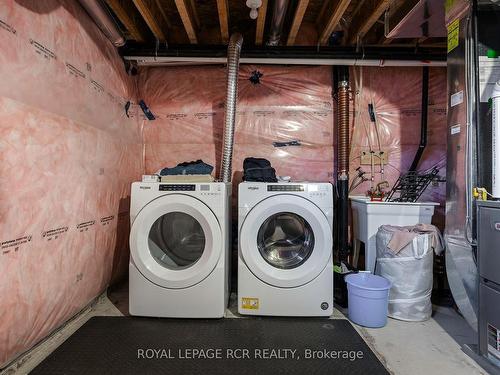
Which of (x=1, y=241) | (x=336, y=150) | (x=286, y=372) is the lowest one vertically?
(x=286, y=372)

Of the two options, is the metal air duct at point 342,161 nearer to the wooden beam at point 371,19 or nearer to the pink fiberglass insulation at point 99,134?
the pink fiberglass insulation at point 99,134

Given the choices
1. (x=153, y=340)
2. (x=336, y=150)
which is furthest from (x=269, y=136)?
(x=153, y=340)

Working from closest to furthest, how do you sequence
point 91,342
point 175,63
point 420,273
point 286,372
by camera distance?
1. point 286,372
2. point 91,342
3. point 420,273
4. point 175,63

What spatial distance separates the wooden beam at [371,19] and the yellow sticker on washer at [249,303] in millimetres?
2162

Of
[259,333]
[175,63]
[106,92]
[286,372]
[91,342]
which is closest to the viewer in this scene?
[286,372]

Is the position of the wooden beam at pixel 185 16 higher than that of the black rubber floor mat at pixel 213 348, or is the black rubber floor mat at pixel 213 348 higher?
the wooden beam at pixel 185 16

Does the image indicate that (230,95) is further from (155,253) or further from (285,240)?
(155,253)

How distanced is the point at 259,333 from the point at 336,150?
1772mm

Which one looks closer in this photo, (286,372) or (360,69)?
(286,372)

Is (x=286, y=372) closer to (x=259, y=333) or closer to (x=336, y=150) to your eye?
(x=259, y=333)

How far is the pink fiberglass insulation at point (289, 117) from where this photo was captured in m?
2.70

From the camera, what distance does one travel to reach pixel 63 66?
1.70 m

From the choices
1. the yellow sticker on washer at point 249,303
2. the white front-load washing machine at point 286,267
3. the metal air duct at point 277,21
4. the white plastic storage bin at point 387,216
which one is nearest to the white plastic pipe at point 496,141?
the white plastic storage bin at point 387,216

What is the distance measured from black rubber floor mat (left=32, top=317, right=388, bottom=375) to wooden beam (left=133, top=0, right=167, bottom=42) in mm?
2090
